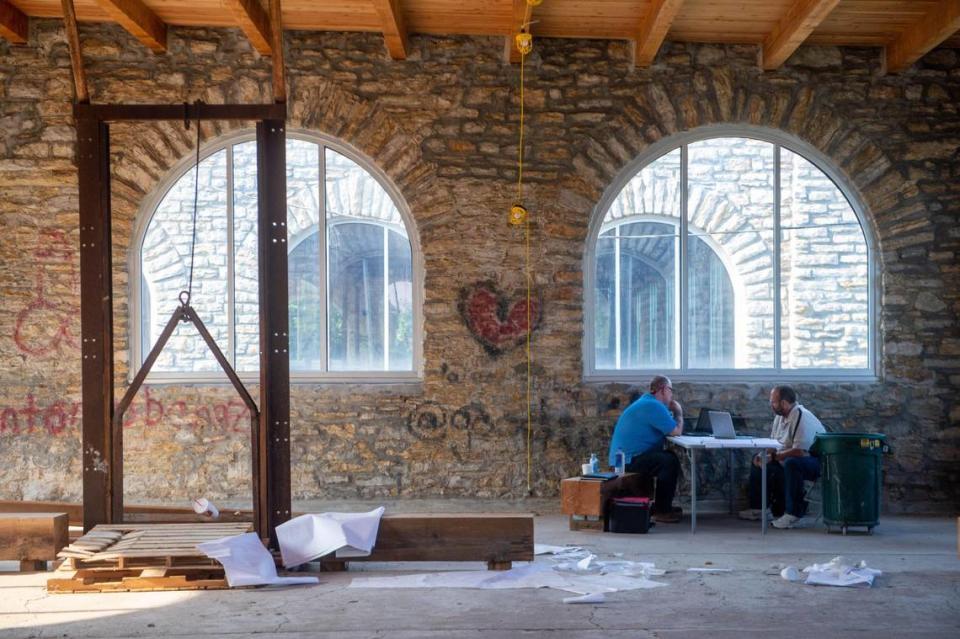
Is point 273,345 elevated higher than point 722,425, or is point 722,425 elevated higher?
point 273,345

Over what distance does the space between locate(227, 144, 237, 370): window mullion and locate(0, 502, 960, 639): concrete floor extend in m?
2.81

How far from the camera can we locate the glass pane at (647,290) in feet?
29.1

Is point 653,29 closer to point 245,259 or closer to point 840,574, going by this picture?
point 245,259

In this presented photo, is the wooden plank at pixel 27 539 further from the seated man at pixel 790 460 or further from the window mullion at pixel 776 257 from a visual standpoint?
the window mullion at pixel 776 257

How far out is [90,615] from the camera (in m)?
5.07

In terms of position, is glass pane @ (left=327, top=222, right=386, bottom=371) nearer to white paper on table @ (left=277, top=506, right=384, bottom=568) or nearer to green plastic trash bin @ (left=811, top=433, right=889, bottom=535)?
white paper on table @ (left=277, top=506, right=384, bottom=568)

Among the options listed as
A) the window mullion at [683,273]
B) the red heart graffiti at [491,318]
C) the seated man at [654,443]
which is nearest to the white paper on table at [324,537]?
the seated man at [654,443]

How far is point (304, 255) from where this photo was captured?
878cm

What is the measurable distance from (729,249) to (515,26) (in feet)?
8.60

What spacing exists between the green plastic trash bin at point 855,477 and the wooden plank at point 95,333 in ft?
16.2

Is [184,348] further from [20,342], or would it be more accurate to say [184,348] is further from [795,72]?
[795,72]

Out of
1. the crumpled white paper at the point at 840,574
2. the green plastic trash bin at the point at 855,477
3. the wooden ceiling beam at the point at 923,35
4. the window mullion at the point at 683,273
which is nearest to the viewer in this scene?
Answer: the crumpled white paper at the point at 840,574

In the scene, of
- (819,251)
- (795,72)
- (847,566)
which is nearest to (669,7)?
(795,72)

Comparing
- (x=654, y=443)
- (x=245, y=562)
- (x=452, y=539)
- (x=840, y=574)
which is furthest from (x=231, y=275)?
(x=840, y=574)
